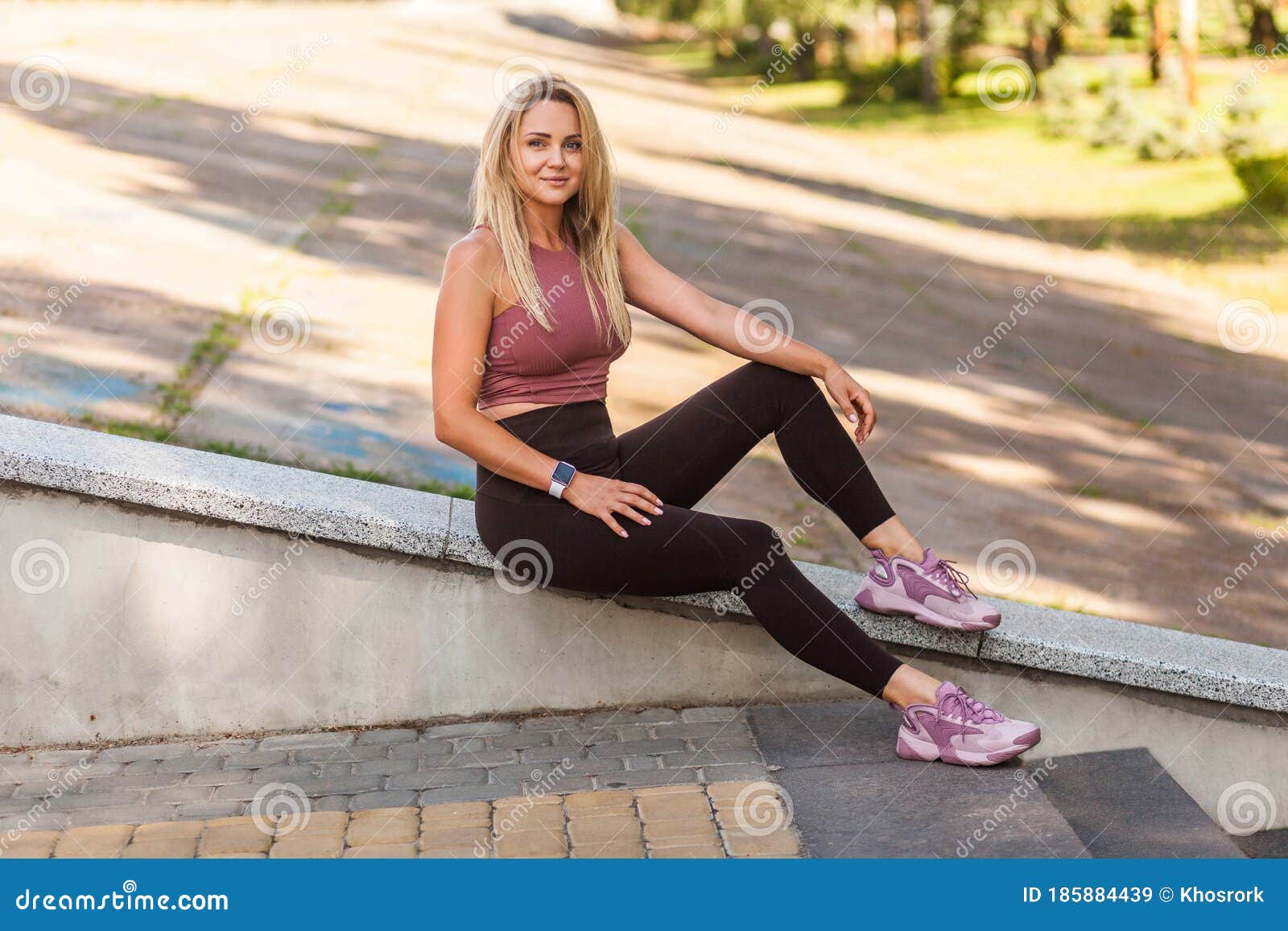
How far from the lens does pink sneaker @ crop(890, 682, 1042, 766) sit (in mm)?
3299

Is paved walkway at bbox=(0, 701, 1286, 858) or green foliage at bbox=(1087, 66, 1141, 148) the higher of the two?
paved walkway at bbox=(0, 701, 1286, 858)

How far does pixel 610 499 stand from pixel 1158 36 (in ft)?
69.5

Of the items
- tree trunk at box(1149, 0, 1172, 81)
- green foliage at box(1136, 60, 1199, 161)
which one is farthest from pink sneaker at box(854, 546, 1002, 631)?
tree trunk at box(1149, 0, 1172, 81)

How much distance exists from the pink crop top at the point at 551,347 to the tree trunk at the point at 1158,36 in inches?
782

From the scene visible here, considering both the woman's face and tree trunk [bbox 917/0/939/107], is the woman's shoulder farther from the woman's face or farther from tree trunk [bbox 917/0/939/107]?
tree trunk [bbox 917/0/939/107]

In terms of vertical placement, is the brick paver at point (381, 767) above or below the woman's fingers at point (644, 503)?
below

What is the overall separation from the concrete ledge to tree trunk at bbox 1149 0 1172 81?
19.4 m

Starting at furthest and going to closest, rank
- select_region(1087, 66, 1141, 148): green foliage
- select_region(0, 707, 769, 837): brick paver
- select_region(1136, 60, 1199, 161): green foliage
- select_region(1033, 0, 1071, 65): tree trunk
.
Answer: select_region(1033, 0, 1071, 65): tree trunk, select_region(1087, 66, 1141, 148): green foliage, select_region(1136, 60, 1199, 161): green foliage, select_region(0, 707, 769, 837): brick paver

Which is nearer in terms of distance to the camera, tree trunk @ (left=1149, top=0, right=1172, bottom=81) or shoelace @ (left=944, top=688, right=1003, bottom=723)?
shoelace @ (left=944, top=688, right=1003, bottom=723)

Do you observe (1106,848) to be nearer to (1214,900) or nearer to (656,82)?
(1214,900)

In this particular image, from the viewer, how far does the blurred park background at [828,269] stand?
19.2 ft

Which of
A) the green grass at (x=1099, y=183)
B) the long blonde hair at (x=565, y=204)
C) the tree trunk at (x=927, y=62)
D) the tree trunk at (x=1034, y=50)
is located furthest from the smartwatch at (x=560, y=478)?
the tree trunk at (x=1034, y=50)

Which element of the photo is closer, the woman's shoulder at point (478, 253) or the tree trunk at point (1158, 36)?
the woman's shoulder at point (478, 253)

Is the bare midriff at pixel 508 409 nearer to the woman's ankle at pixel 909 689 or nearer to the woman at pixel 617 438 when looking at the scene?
the woman at pixel 617 438
